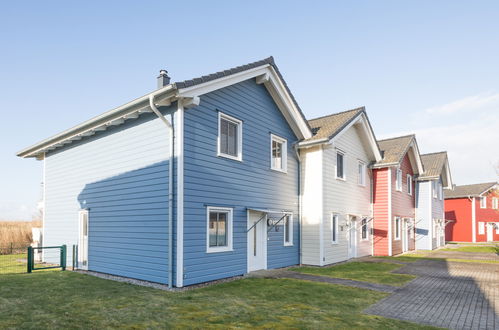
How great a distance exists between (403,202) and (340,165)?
851 cm

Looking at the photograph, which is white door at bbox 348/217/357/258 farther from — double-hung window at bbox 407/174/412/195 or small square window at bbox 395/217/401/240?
double-hung window at bbox 407/174/412/195

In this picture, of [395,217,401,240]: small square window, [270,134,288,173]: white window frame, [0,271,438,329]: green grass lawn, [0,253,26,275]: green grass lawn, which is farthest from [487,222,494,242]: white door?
[0,253,26,275]: green grass lawn

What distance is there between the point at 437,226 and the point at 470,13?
21.5 metres

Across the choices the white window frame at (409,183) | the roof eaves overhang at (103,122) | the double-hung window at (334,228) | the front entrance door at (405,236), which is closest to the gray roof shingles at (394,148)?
the white window frame at (409,183)

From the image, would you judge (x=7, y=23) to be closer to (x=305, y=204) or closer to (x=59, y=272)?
(x=59, y=272)

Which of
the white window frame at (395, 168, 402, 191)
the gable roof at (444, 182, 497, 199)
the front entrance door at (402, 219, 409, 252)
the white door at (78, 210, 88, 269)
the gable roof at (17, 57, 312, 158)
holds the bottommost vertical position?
the front entrance door at (402, 219, 409, 252)

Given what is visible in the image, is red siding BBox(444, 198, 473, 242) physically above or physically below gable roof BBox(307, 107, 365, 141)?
below

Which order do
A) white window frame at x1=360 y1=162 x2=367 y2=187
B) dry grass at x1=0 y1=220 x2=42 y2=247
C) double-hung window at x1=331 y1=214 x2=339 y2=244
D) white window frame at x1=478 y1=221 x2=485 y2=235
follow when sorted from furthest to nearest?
white window frame at x1=478 y1=221 x2=485 y2=235
dry grass at x1=0 y1=220 x2=42 y2=247
white window frame at x1=360 y1=162 x2=367 y2=187
double-hung window at x1=331 y1=214 x2=339 y2=244

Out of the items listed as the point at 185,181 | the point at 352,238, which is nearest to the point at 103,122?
the point at 185,181

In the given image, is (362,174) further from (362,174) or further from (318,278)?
(318,278)

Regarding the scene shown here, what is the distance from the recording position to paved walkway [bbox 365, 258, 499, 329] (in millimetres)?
7293

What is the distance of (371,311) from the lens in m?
7.75

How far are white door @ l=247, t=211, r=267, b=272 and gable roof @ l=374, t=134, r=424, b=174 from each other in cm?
1046

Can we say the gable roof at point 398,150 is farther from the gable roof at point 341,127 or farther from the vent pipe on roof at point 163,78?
the vent pipe on roof at point 163,78
